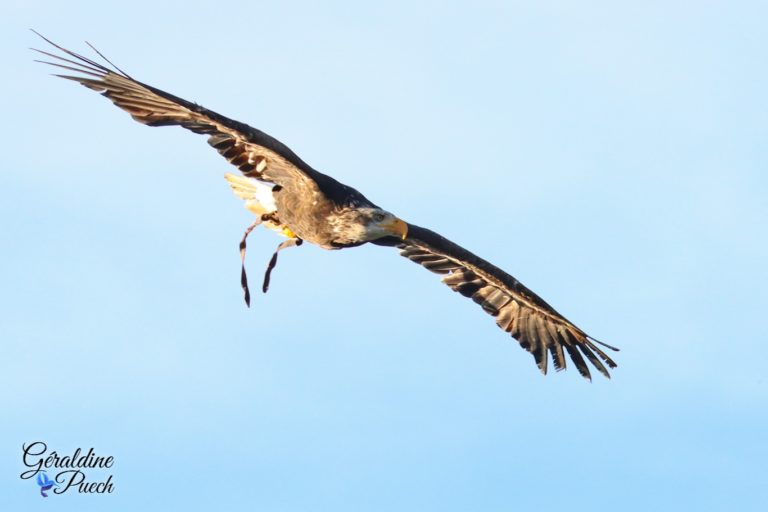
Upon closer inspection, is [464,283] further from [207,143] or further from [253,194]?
[207,143]

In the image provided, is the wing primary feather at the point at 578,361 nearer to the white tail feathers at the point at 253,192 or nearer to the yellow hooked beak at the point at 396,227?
the yellow hooked beak at the point at 396,227

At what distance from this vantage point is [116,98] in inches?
479

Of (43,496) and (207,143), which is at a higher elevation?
(207,143)

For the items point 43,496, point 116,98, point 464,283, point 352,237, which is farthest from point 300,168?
point 43,496

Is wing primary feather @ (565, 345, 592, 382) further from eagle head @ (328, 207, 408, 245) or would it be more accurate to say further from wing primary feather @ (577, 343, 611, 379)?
eagle head @ (328, 207, 408, 245)

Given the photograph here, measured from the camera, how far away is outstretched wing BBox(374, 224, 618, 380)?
47.2 feet

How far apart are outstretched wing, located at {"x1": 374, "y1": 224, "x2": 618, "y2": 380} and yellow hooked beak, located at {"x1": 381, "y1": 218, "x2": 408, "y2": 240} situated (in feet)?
3.67

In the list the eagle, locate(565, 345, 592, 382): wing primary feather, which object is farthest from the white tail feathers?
locate(565, 345, 592, 382): wing primary feather

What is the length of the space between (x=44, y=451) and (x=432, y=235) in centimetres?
447

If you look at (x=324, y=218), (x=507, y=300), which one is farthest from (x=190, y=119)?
(x=507, y=300)

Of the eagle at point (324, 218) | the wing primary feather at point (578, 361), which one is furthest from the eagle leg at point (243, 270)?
the wing primary feather at point (578, 361)

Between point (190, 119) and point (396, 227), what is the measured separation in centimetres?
220

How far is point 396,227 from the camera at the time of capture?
42.4 feet

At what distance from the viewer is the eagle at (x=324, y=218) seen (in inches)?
477
